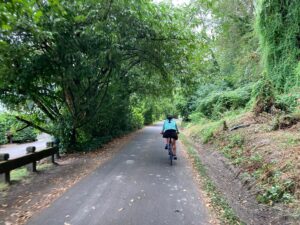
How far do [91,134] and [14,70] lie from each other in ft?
21.8

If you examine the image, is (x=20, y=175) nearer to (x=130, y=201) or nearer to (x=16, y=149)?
(x=130, y=201)

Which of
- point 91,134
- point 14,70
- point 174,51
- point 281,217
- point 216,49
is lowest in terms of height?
point 281,217


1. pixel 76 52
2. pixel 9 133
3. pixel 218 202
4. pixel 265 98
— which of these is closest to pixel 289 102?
pixel 265 98

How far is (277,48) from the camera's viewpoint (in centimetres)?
1459

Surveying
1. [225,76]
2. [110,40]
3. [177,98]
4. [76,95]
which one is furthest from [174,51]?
[177,98]

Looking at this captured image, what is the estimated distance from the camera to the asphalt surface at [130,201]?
4.95m

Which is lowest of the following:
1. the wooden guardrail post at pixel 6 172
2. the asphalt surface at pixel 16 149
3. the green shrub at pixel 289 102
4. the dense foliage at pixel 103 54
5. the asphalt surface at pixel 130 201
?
the asphalt surface at pixel 16 149

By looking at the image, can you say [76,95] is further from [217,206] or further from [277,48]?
[277,48]

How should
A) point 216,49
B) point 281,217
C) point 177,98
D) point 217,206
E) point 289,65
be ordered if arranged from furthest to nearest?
point 177,98 → point 216,49 → point 289,65 → point 217,206 → point 281,217

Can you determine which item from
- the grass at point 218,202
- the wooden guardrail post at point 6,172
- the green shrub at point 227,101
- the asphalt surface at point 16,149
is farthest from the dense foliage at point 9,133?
the grass at point 218,202

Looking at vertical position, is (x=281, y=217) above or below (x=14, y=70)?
below

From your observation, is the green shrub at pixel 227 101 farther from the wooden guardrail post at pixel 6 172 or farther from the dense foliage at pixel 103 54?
the wooden guardrail post at pixel 6 172

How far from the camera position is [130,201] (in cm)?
589

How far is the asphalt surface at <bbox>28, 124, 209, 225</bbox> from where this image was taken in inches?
195
